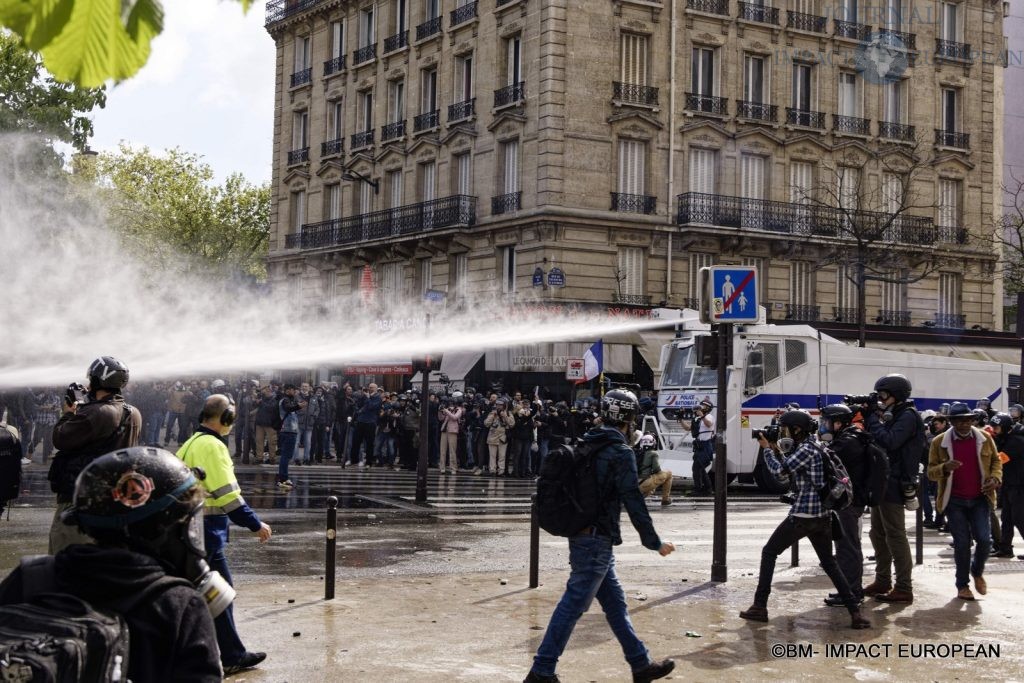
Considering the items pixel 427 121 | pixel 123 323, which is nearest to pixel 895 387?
pixel 123 323

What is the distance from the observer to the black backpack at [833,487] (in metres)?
8.73

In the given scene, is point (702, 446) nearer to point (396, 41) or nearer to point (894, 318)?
point (894, 318)

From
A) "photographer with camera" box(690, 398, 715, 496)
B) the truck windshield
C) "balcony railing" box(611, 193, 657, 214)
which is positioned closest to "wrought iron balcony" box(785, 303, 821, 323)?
"balcony railing" box(611, 193, 657, 214)

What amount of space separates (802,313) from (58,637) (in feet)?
119

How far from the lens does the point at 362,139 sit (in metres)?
42.1

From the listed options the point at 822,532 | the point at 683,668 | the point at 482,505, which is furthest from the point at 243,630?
the point at 482,505

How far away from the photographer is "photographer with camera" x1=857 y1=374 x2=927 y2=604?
9828 mm

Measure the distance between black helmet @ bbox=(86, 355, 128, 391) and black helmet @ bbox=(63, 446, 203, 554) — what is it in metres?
3.72

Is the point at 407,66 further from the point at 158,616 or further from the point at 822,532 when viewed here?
the point at 158,616

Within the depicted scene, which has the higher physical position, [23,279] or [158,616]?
[23,279]

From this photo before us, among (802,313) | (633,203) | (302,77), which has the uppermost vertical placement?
(302,77)

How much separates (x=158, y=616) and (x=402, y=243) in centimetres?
3683

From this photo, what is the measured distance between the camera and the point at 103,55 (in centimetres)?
271

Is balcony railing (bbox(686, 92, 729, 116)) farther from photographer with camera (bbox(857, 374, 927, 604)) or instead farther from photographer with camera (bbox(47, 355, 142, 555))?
photographer with camera (bbox(47, 355, 142, 555))
